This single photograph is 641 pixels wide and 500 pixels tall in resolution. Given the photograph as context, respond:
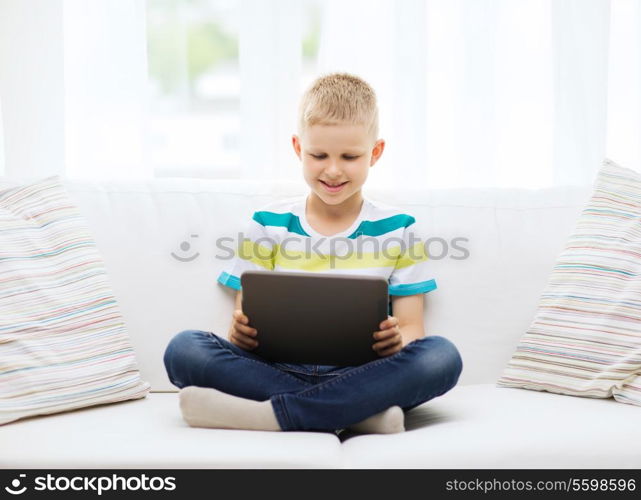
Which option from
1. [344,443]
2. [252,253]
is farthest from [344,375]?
[252,253]

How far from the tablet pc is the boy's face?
358 millimetres

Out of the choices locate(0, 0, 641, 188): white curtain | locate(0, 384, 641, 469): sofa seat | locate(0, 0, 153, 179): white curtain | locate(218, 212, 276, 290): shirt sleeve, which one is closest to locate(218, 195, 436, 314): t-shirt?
locate(218, 212, 276, 290): shirt sleeve

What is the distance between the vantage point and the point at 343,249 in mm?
1705

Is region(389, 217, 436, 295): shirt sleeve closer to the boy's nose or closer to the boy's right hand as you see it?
the boy's nose

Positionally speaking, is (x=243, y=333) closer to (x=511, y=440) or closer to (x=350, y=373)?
(x=350, y=373)

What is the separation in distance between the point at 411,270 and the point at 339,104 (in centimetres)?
39

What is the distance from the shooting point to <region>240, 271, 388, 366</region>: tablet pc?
1345 mm

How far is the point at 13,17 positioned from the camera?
2.20 metres

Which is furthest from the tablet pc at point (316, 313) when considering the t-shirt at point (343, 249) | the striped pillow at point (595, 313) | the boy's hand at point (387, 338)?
the striped pillow at point (595, 313)

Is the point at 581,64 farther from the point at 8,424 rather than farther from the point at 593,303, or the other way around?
the point at 8,424
